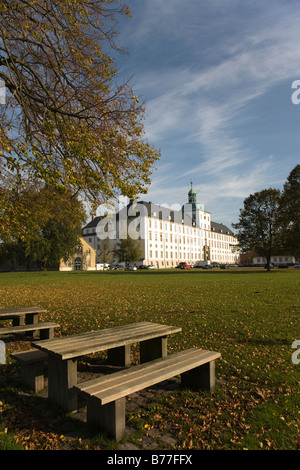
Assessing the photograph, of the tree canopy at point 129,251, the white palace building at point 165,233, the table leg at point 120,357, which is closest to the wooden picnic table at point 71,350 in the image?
the table leg at point 120,357

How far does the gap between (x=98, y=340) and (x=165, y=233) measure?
9414cm

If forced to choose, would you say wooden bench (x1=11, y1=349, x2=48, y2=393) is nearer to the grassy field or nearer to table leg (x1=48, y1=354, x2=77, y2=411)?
the grassy field

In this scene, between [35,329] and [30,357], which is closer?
[30,357]

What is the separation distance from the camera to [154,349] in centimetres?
499

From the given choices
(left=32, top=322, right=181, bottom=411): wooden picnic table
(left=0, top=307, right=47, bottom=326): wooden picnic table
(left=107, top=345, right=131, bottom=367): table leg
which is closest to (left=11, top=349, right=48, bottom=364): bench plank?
(left=32, top=322, right=181, bottom=411): wooden picnic table

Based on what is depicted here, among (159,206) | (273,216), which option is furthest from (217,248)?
(273,216)

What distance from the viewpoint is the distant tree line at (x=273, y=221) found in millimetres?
39594

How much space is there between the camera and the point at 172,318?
8680mm

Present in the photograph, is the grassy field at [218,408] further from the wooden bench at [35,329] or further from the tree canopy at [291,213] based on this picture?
the tree canopy at [291,213]

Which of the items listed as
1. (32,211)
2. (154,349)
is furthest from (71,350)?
(32,211)

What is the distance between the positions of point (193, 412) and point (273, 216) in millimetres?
43344

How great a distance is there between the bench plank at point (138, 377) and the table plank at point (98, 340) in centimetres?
47

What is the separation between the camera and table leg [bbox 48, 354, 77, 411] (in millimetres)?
3619

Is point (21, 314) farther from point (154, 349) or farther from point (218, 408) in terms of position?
point (218, 408)
